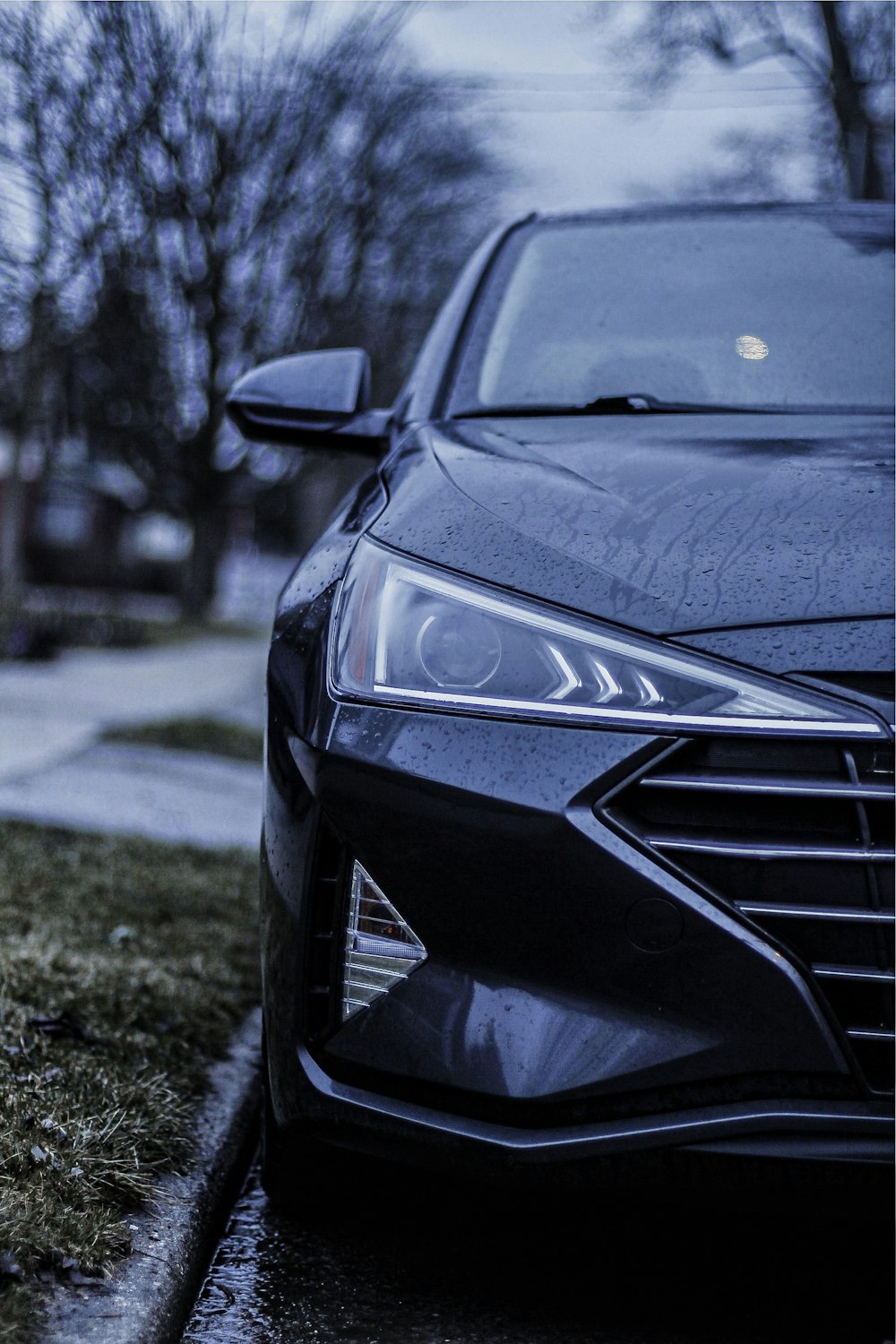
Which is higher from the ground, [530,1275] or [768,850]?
[768,850]

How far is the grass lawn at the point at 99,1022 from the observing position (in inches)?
68.4

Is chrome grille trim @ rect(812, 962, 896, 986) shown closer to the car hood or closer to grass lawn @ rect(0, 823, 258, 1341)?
the car hood

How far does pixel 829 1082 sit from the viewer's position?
146 cm

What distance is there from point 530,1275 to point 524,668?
90 cm

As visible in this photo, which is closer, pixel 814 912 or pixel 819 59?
pixel 814 912

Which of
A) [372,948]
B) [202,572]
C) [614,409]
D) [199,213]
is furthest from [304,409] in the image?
[202,572]

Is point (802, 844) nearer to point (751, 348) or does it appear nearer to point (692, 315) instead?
point (751, 348)

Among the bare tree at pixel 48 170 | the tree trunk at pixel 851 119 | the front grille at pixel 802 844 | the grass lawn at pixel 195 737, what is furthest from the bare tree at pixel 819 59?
the front grille at pixel 802 844

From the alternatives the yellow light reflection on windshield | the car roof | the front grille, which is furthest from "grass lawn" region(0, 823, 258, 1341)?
the car roof

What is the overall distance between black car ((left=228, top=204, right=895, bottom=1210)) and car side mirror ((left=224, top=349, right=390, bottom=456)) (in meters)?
0.75

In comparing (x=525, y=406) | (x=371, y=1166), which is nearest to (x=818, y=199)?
(x=525, y=406)

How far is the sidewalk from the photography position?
185 inches

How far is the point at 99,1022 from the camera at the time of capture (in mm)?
2525

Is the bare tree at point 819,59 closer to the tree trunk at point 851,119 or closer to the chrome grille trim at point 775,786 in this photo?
the tree trunk at point 851,119
